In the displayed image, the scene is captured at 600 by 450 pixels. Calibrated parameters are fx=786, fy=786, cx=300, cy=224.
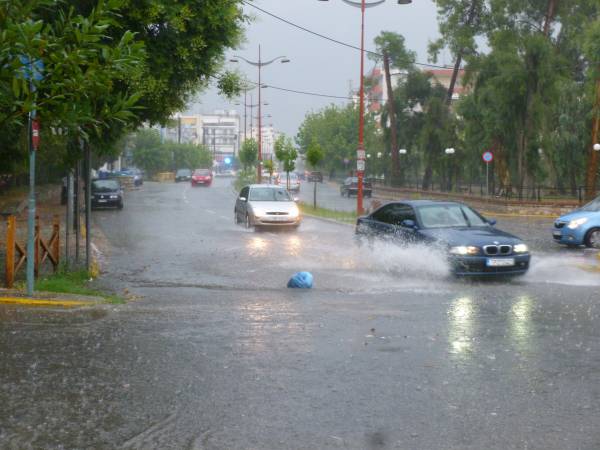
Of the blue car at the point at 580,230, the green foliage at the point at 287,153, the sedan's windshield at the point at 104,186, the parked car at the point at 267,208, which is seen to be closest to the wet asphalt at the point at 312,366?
the blue car at the point at 580,230

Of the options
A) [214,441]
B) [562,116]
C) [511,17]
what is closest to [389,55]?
[511,17]

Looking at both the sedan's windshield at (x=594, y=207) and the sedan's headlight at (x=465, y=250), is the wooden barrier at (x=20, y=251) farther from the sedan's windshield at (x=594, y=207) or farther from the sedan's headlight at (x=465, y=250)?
the sedan's windshield at (x=594, y=207)

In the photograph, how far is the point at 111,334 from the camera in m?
9.09

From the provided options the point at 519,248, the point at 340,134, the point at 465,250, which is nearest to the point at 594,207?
the point at 519,248

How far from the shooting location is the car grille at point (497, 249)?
13766 millimetres

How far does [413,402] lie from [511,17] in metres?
47.6

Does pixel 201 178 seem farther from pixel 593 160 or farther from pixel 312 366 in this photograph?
pixel 312 366

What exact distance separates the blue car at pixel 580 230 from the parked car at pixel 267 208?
8706 mm

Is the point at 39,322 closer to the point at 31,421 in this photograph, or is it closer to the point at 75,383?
the point at 75,383

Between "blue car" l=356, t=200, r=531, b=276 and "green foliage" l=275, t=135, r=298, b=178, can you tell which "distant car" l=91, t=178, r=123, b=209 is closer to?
"green foliage" l=275, t=135, r=298, b=178

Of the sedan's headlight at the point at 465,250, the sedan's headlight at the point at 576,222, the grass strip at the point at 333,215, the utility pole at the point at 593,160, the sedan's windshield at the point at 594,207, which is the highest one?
the utility pole at the point at 593,160

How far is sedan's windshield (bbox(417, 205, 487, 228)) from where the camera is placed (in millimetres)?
15180

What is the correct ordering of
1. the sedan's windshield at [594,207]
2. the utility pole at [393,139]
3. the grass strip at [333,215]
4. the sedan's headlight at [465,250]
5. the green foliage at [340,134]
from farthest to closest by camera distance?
the green foliage at [340,134] → the utility pole at [393,139] → the grass strip at [333,215] → the sedan's windshield at [594,207] → the sedan's headlight at [465,250]

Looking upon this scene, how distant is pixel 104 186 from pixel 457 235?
92.2 feet
